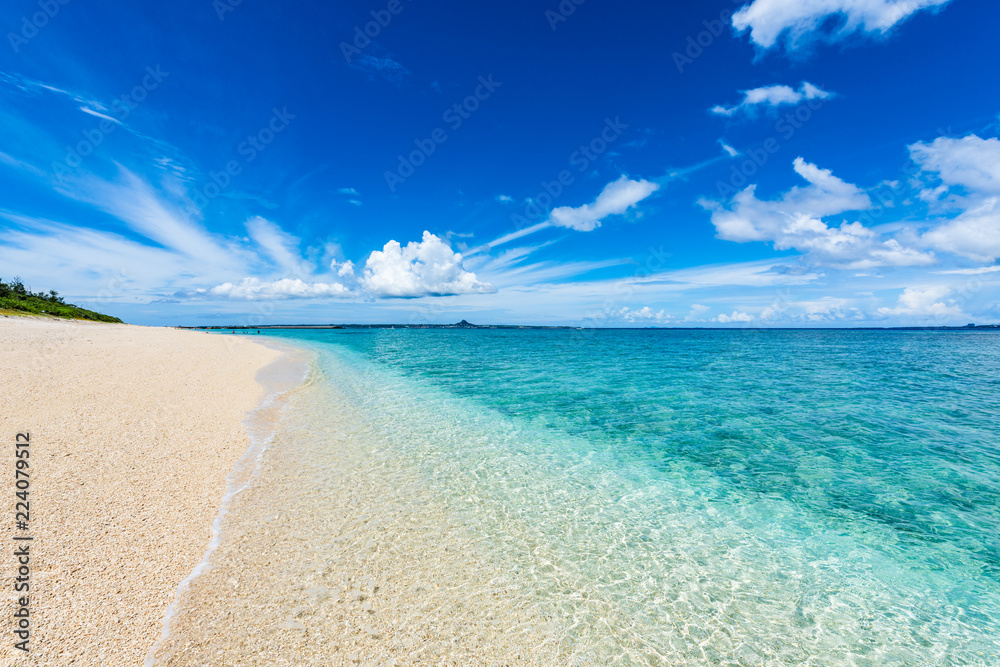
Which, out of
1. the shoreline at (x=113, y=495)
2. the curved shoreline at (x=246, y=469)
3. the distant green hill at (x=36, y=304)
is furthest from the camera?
the distant green hill at (x=36, y=304)

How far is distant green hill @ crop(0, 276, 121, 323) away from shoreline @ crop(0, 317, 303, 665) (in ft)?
268

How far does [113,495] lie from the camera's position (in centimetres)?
706

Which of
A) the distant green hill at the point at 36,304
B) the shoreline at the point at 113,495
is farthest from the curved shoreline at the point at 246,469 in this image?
the distant green hill at the point at 36,304

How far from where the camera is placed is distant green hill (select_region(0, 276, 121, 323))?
69812mm

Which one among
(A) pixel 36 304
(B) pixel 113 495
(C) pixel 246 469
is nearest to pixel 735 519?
(C) pixel 246 469

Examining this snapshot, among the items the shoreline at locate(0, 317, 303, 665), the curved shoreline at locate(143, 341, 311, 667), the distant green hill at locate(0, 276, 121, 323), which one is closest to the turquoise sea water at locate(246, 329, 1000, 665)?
the curved shoreline at locate(143, 341, 311, 667)

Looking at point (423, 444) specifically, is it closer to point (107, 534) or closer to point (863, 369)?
point (107, 534)

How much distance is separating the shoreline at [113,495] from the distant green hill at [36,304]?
268 feet

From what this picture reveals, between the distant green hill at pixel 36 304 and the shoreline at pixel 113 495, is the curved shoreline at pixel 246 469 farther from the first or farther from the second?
the distant green hill at pixel 36 304

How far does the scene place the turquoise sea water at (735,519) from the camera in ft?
17.1

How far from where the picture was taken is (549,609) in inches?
214

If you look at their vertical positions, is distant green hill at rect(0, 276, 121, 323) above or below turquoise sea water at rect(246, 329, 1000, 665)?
above

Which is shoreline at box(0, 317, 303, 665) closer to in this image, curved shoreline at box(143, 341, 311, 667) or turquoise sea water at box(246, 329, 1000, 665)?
curved shoreline at box(143, 341, 311, 667)

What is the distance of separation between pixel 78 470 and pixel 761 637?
1221cm
